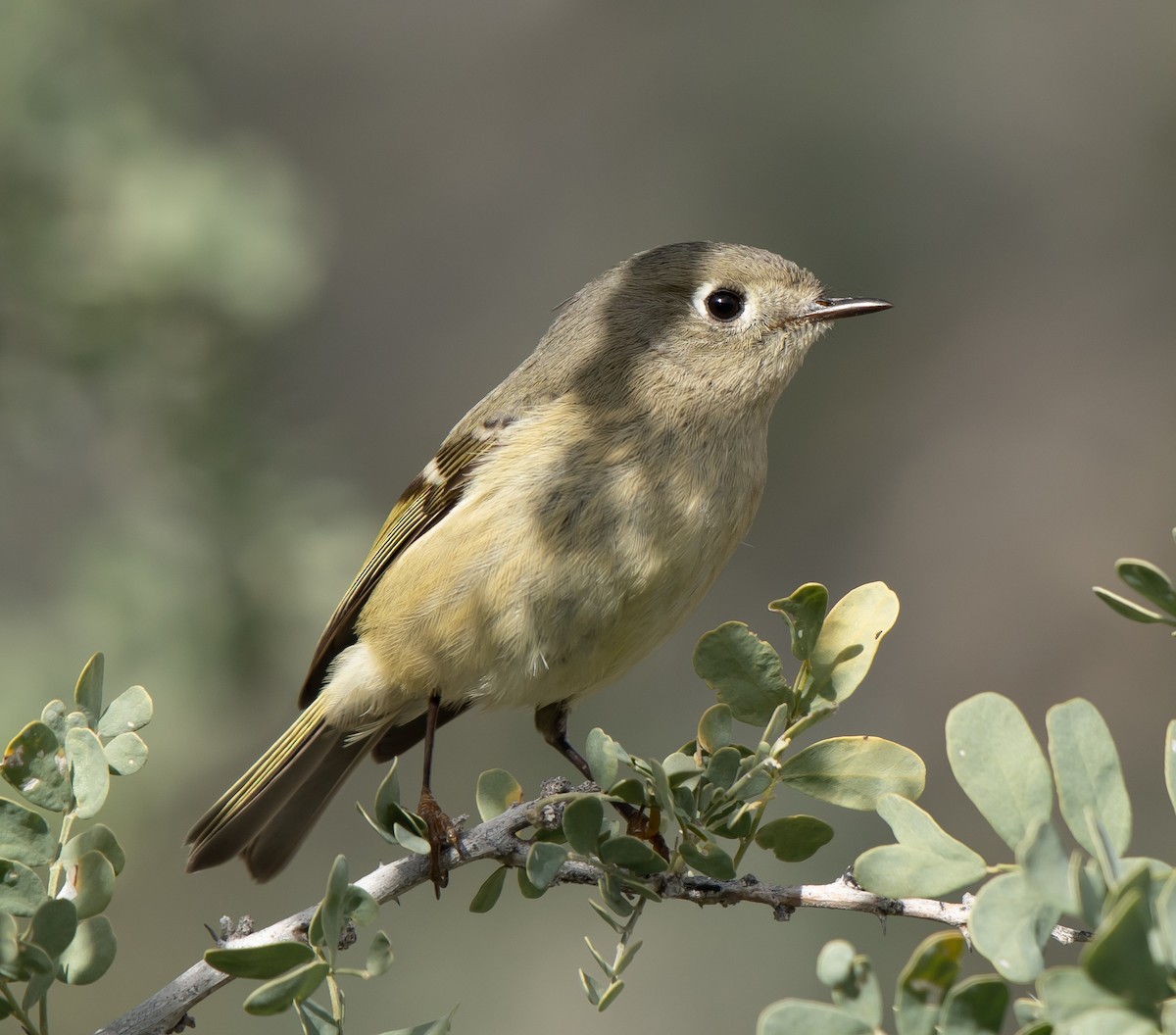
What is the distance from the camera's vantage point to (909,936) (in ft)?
13.8

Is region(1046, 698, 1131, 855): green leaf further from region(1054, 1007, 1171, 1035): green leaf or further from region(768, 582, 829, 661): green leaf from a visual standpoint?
region(768, 582, 829, 661): green leaf

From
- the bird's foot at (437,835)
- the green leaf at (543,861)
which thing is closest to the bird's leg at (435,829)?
the bird's foot at (437,835)

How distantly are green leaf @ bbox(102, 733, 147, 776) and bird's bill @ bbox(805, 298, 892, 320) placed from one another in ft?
6.13

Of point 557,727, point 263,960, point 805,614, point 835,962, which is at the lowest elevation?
point 557,727

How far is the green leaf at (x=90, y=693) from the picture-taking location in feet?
4.77

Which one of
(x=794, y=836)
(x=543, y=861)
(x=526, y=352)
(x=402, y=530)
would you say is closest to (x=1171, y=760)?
(x=794, y=836)

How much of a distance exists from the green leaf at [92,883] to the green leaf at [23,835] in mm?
40

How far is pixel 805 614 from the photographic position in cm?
146

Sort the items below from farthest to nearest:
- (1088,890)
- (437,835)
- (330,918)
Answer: (437,835), (330,918), (1088,890)

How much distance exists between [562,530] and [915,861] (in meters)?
1.29

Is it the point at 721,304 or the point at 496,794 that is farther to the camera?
the point at 721,304

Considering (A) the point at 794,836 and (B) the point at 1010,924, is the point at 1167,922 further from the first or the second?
(A) the point at 794,836

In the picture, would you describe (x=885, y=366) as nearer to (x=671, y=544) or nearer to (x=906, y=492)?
(x=906, y=492)

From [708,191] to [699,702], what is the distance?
258 cm
